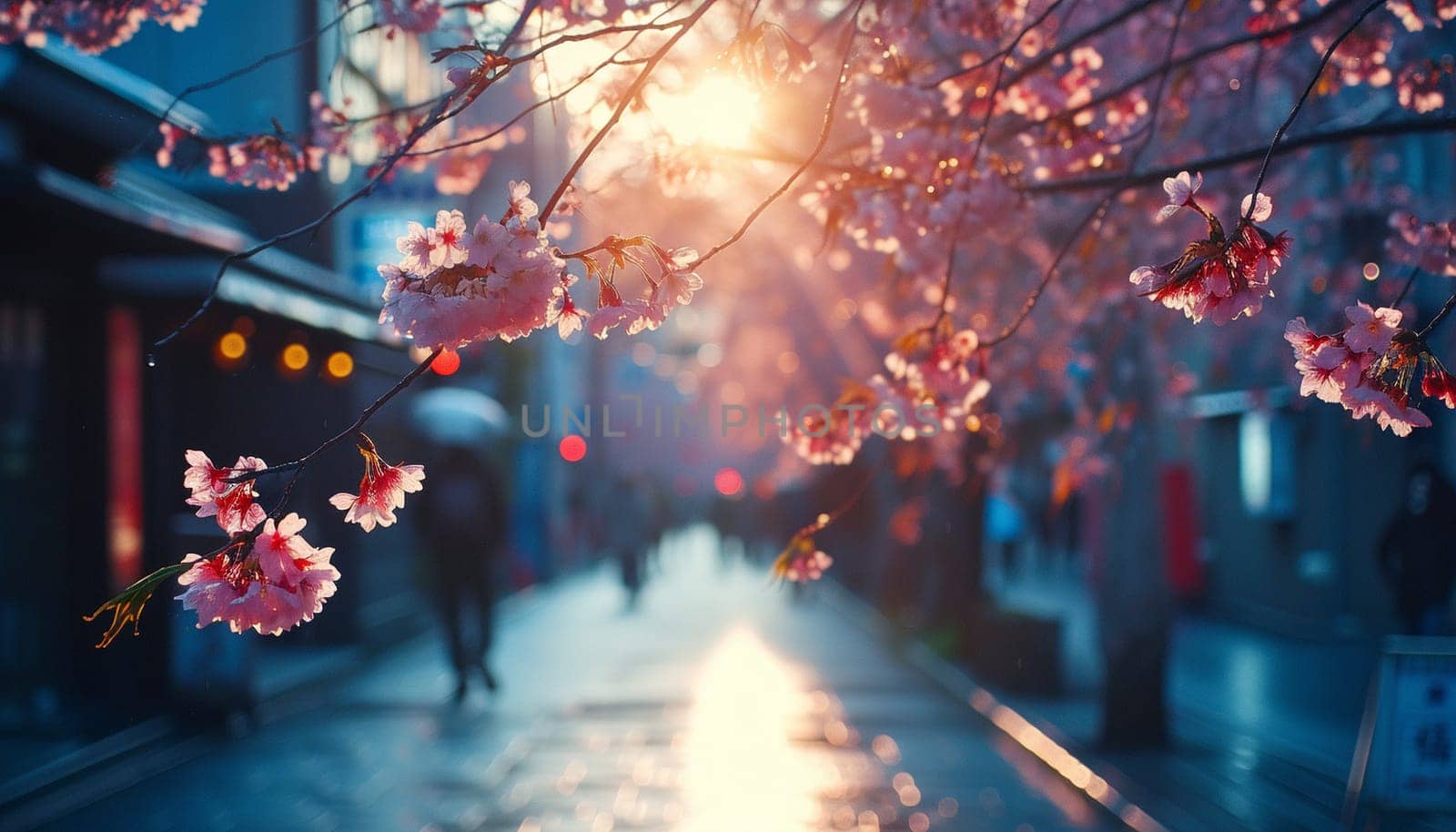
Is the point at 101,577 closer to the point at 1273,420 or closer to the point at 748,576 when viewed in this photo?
the point at 1273,420

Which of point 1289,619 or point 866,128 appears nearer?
point 866,128

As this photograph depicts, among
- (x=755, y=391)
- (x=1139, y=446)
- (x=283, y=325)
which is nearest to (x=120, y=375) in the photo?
(x=283, y=325)

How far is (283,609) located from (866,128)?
3.76m

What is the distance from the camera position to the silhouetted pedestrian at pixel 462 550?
12.5 m

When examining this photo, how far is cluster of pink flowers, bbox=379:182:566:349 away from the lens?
3.24 m

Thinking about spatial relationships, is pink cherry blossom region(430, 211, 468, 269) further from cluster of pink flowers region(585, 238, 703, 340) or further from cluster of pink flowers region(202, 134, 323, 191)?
cluster of pink flowers region(202, 134, 323, 191)

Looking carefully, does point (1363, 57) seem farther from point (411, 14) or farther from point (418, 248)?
point (418, 248)

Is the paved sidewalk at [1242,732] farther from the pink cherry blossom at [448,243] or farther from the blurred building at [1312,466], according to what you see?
the pink cherry blossom at [448,243]

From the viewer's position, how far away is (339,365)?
678 inches

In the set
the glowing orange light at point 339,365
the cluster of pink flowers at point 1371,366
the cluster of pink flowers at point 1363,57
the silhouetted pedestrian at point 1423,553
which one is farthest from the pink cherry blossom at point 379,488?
the glowing orange light at point 339,365

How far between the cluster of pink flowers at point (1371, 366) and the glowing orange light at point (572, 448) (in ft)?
114

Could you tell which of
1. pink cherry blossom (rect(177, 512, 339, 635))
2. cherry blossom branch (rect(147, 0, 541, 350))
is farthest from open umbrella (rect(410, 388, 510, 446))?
pink cherry blossom (rect(177, 512, 339, 635))

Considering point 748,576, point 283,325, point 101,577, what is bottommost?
point 748,576

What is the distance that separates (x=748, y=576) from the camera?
36.2 metres
